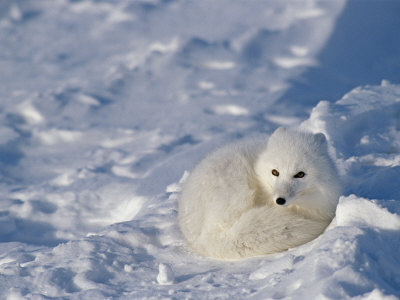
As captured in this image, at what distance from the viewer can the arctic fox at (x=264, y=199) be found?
2643 millimetres

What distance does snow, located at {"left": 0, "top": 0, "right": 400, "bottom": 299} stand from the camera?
2.38 metres

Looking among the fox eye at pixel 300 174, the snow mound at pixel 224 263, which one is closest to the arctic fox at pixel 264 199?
the fox eye at pixel 300 174

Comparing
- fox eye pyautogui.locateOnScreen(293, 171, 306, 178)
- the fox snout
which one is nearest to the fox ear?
fox eye pyautogui.locateOnScreen(293, 171, 306, 178)

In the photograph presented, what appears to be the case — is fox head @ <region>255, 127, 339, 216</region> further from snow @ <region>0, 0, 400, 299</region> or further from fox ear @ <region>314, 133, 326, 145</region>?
snow @ <region>0, 0, 400, 299</region>

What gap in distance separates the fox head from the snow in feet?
0.84

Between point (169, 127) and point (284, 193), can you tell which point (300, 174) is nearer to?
point (284, 193)

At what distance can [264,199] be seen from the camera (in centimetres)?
293

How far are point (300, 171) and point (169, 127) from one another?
3.81 m

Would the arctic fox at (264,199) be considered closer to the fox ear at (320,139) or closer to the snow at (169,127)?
the fox ear at (320,139)

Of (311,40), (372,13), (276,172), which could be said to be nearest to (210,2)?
(311,40)

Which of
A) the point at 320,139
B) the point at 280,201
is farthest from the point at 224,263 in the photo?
the point at 320,139

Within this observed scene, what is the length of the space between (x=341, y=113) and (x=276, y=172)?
2.09 meters

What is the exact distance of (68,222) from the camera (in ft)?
14.4

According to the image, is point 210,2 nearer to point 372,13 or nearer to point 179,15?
point 179,15
